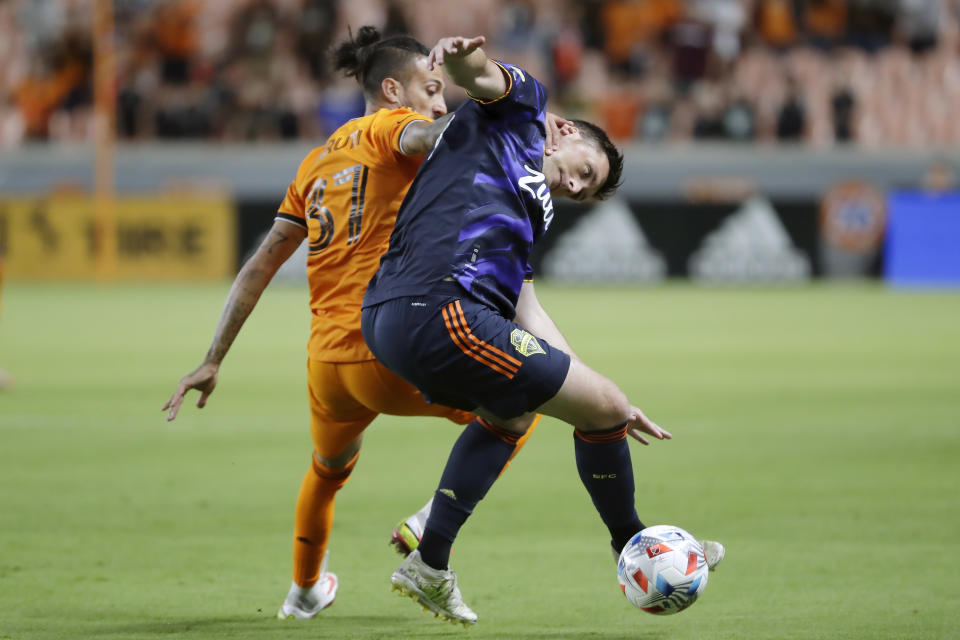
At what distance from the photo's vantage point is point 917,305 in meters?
19.5

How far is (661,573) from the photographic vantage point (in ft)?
14.7

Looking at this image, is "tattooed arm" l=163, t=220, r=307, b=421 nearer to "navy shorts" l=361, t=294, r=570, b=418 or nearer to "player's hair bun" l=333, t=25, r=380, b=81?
"player's hair bun" l=333, t=25, r=380, b=81

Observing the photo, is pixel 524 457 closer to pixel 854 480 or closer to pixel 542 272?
pixel 854 480

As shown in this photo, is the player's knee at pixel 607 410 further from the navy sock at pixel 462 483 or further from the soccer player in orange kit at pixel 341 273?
the soccer player in orange kit at pixel 341 273

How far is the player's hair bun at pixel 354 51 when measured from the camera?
525 cm

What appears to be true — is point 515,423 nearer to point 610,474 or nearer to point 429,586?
point 610,474

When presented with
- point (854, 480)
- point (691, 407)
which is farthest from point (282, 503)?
point (691, 407)

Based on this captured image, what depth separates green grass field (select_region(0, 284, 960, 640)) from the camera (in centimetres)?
489

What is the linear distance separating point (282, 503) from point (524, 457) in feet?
6.13

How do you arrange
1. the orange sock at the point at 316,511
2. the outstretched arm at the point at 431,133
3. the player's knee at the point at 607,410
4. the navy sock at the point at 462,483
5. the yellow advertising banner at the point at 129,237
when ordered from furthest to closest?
the yellow advertising banner at the point at 129,237 → the orange sock at the point at 316,511 → the navy sock at the point at 462,483 → the outstretched arm at the point at 431,133 → the player's knee at the point at 607,410

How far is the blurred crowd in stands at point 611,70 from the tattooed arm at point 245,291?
800 inches

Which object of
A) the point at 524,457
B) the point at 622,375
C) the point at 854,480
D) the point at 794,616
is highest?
the point at 794,616

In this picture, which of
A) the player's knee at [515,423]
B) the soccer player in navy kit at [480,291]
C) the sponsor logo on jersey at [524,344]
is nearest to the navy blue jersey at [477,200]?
the soccer player in navy kit at [480,291]

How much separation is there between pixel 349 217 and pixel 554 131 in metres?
0.80
